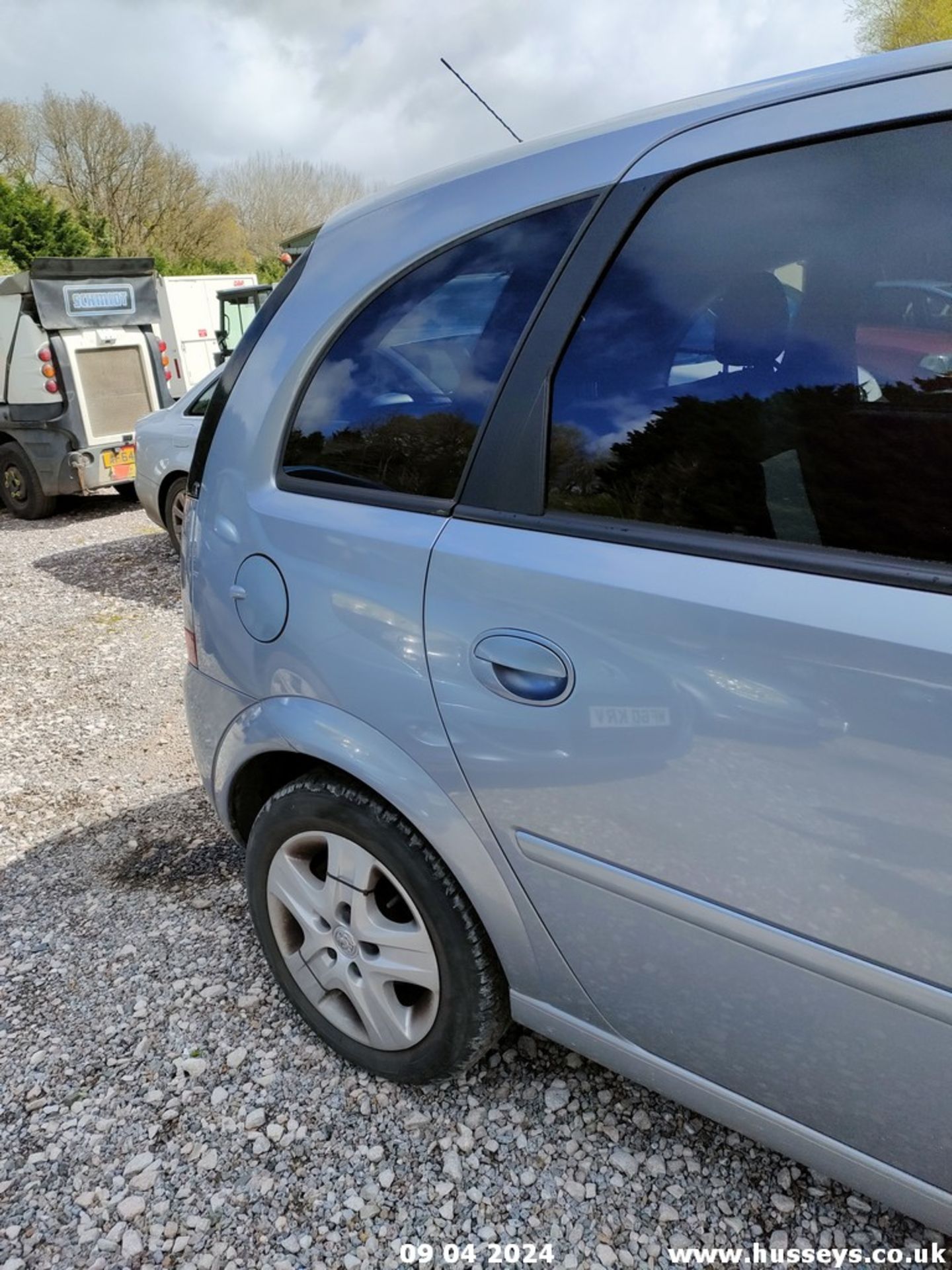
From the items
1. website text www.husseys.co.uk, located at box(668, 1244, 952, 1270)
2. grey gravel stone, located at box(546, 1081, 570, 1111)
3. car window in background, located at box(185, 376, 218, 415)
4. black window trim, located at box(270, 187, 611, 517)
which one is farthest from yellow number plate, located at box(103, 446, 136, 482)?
website text www.husseys.co.uk, located at box(668, 1244, 952, 1270)

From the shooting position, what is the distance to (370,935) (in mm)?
1765

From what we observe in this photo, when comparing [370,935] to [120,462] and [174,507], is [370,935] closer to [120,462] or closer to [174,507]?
[174,507]

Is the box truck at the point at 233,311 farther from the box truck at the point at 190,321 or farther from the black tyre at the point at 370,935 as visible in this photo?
the black tyre at the point at 370,935

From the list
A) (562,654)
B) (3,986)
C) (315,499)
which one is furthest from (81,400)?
(562,654)

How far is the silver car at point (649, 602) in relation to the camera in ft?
3.56

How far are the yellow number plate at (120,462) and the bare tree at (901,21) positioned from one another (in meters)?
26.1

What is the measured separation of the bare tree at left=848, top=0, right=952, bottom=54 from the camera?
83.6ft

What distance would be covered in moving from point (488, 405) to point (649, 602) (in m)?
0.47

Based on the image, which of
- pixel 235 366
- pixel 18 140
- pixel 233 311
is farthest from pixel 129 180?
pixel 235 366

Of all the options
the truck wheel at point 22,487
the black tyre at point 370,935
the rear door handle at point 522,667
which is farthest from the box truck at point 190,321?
the rear door handle at point 522,667

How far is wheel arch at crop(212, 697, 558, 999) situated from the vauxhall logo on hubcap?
0.35 meters

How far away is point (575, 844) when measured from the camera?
1372 mm

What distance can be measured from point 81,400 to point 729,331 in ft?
26.3

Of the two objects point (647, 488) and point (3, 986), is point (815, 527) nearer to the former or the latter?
point (647, 488)
